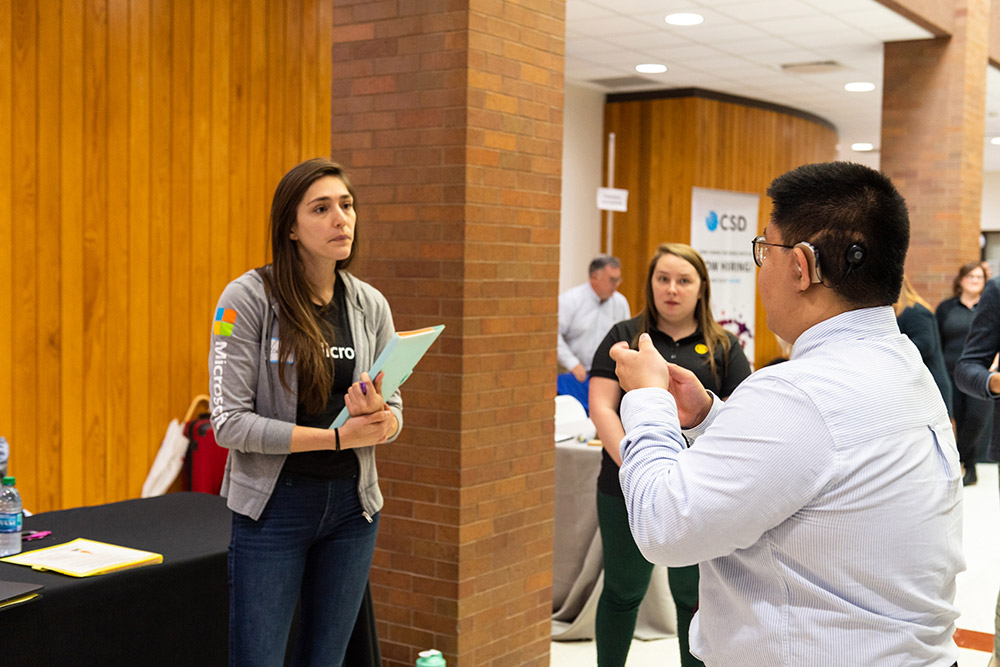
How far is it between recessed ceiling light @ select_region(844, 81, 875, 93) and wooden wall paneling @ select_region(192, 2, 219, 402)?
7566mm

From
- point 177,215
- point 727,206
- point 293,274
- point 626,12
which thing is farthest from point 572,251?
point 293,274

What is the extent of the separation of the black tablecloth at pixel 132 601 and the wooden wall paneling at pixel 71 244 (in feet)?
4.07

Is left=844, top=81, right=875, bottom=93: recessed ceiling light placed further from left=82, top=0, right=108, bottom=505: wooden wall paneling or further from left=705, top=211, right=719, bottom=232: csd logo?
left=82, top=0, right=108, bottom=505: wooden wall paneling

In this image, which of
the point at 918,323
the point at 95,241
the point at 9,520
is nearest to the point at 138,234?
the point at 95,241

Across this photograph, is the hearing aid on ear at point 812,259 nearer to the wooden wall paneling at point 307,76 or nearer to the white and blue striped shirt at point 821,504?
the white and blue striped shirt at point 821,504

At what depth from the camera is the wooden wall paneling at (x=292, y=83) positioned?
16.8ft

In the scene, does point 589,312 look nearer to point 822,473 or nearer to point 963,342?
point 963,342

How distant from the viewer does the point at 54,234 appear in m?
4.17

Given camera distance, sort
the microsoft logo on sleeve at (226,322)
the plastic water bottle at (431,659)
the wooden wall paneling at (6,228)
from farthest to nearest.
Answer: the wooden wall paneling at (6,228) → the plastic water bottle at (431,659) → the microsoft logo on sleeve at (226,322)

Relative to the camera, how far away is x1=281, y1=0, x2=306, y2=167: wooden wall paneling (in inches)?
202

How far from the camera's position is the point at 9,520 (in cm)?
257

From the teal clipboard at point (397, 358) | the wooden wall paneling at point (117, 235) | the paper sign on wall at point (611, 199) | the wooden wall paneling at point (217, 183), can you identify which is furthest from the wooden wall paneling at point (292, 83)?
the paper sign on wall at point (611, 199)

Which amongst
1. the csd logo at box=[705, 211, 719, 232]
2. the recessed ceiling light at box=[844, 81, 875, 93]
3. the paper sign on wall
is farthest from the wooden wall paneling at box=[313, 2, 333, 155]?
the recessed ceiling light at box=[844, 81, 875, 93]

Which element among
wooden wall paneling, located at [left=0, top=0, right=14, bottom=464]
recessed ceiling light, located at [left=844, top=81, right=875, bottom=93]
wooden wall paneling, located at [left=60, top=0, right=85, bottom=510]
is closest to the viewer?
wooden wall paneling, located at [left=0, top=0, right=14, bottom=464]
